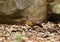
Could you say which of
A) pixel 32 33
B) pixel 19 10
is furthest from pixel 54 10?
pixel 32 33

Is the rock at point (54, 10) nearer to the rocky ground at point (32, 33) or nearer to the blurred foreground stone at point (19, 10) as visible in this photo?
the blurred foreground stone at point (19, 10)

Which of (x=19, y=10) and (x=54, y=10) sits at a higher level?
(x=19, y=10)

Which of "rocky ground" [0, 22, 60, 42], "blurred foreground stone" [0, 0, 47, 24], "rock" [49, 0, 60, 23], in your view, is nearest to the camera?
"rocky ground" [0, 22, 60, 42]

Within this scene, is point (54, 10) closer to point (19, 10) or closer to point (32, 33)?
point (19, 10)

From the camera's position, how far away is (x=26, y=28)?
13.9 feet

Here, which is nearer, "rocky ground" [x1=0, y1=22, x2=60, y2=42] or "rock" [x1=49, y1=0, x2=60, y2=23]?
"rocky ground" [x1=0, y1=22, x2=60, y2=42]

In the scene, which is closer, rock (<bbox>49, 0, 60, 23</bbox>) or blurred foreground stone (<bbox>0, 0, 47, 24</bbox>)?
blurred foreground stone (<bbox>0, 0, 47, 24</bbox>)

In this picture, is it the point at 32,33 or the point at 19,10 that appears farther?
the point at 19,10

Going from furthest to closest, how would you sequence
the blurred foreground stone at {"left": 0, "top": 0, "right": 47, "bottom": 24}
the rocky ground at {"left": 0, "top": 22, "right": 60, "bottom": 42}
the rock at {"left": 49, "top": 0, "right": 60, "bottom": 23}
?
the rock at {"left": 49, "top": 0, "right": 60, "bottom": 23}, the blurred foreground stone at {"left": 0, "top": 0, "right": 47, "bottom": 24}, the rocky ground at {"left": 0, "top": 22, "right": 60, "bottom": 42}

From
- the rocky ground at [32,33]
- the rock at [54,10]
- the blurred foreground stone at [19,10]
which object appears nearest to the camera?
the rocky ground at [32,33]

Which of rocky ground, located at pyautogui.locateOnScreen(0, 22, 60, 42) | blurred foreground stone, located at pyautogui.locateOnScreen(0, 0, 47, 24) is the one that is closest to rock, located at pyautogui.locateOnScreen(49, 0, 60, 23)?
blurred foreground stone, located at pyautogui.locateOnScreen(0, 0, 47, 24)

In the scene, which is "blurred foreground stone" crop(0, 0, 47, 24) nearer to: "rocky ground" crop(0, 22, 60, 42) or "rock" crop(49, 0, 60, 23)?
"rocky ground" crop(0, 22, 60, 42)

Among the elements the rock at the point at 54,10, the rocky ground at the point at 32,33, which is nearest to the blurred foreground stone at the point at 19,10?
the rocky ground at the point at 32,33

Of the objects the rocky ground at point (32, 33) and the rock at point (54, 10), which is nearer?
the rocky ground at point (32, 33)
